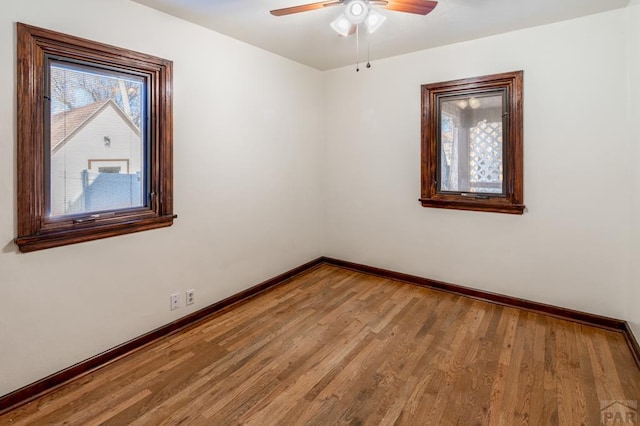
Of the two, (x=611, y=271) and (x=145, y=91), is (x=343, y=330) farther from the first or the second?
(x=145, y=91)

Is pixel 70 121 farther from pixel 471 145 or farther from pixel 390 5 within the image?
pixel 471 145

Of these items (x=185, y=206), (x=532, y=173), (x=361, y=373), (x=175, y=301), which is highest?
(x=532, y=173)

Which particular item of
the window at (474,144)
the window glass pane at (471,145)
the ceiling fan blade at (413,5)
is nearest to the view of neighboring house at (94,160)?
the ceiling fan blade at (413,5)

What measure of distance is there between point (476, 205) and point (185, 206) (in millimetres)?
2645

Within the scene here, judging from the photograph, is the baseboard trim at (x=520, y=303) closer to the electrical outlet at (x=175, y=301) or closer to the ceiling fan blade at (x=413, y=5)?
the electrical outlet at (x=175, y=301)

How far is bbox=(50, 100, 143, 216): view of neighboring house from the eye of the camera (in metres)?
2.09

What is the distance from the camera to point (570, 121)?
110 inches

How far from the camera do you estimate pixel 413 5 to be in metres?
2.04

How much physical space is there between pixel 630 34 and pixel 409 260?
8.49 ft

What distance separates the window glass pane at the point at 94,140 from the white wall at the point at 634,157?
3502 mm

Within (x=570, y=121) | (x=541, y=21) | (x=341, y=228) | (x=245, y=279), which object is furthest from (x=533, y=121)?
(x=245, y=279)

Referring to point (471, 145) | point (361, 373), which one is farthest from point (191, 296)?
point (471, 145)

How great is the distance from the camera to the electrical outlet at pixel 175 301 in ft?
8.96

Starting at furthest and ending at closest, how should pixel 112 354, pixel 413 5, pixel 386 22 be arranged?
pixel 386 22, pixel 112 354, pixel 413 5
